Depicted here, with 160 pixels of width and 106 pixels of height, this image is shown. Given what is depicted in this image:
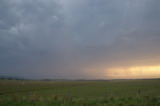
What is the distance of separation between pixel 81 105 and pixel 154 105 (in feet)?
17.5

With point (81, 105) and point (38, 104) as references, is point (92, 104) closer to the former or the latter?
point (81, 105)

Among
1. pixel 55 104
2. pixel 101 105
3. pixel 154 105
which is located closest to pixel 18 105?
pixel 55 104

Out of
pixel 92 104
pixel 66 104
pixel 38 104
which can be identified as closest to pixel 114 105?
pixel 92 104

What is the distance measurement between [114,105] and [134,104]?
5.20ft

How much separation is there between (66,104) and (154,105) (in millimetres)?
6573

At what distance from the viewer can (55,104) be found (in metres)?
15.6

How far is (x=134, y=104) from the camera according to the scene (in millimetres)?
14930

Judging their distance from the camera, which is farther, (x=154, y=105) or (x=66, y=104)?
(x=66, y=104)

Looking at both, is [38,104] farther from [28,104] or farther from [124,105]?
[124,105]

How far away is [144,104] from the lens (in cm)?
1445

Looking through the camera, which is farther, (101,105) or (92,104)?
(92,104)

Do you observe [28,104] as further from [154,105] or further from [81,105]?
[154,105]

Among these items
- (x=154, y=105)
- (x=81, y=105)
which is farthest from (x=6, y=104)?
(x=154, y=105)

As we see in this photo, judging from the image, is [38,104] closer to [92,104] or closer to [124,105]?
[92,104]
